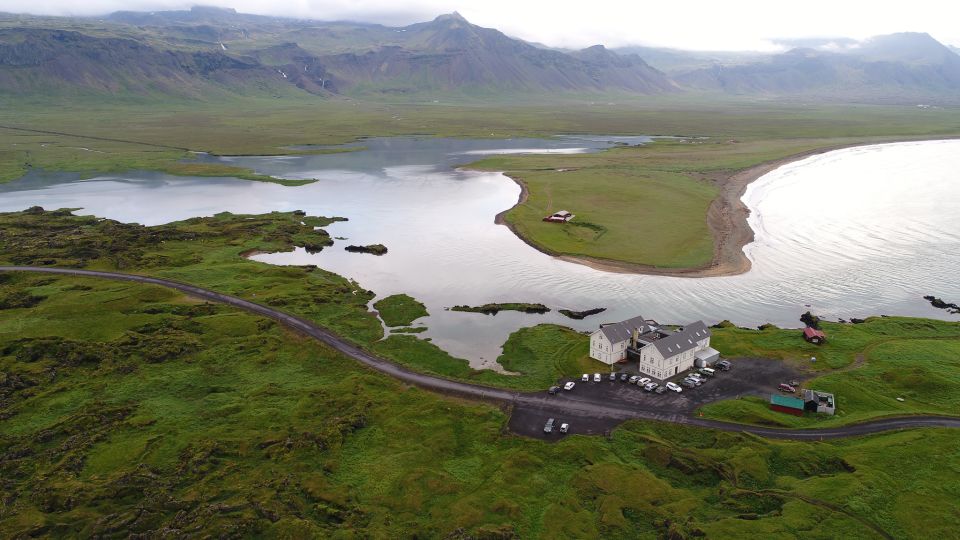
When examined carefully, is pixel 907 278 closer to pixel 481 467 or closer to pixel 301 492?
pixel 481 467

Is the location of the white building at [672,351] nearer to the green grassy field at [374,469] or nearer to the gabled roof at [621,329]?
the gabled roof at [621,329]

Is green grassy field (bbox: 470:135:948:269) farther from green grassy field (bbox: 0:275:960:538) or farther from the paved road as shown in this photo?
green grassy field (bbox: 0:275:960:538)

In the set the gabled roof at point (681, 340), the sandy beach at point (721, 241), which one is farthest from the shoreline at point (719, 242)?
the gabled roof at point (681, 340)

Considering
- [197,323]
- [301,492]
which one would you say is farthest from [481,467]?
[197,323]

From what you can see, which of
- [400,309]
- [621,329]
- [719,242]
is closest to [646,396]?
[621,329]

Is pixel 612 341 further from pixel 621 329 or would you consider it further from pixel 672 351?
pixel 672 351
